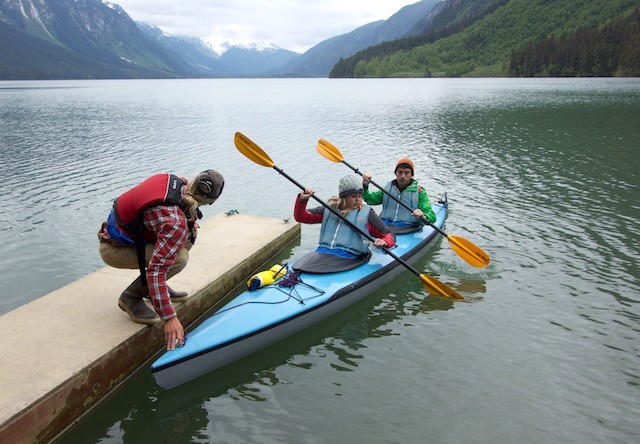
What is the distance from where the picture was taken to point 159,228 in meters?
5.74

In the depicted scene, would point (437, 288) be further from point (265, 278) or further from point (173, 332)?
point (173, 332)

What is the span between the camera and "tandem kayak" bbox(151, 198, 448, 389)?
21.6ft

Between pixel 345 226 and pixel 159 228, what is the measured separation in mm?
4349

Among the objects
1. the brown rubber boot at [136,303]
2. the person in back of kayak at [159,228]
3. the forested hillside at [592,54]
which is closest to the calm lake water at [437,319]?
the brown rubber boot at [136,303]

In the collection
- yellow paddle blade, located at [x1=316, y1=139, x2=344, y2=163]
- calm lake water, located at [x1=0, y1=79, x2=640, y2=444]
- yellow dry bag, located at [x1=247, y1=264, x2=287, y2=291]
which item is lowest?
calm lake water, located at [x1=0, y1=79, x2=640, y2=444]

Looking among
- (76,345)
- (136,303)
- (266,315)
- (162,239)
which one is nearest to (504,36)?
(266,315)

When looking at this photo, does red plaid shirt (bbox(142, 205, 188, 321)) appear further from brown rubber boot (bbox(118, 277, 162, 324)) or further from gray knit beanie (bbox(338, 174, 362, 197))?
gray knit beanie (bbox(338, 174, 362, 197))

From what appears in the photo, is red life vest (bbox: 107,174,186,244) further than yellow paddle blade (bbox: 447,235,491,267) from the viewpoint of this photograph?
No

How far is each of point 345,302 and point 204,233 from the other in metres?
4.50

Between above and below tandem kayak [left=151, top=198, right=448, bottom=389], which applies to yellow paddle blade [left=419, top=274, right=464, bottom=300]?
below

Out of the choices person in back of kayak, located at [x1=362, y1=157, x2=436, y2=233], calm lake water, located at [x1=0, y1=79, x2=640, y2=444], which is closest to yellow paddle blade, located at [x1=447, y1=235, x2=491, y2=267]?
calm lake water, located at [x1=0, y1=79, x2=640, y2=444]

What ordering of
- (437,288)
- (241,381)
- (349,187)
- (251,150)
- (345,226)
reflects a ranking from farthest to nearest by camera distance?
(251,150) < (437,288) < (345,226) < (349,187) < (241,381)

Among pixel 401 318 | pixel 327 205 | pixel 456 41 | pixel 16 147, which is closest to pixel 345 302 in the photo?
pixel 401 318

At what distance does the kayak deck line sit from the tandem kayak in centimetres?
71
